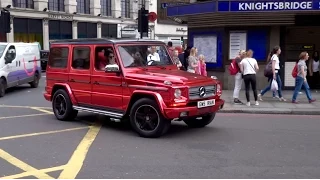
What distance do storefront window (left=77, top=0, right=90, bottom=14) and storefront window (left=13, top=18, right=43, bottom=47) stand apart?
5.25 metres

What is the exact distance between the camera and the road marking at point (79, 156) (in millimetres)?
5503

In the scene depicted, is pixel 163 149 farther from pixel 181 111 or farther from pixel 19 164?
pixel 19 164

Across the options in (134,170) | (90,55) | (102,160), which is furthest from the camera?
(90,55)

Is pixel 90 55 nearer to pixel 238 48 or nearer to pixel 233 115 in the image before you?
pixel 233 115

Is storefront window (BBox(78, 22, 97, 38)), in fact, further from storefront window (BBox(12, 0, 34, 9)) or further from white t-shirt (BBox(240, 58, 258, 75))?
white t-shirt (BBox(240, 58, 258, 75))

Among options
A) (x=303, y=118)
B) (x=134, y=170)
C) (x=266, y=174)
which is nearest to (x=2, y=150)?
(x=134, y=170)

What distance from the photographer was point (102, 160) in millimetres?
6273

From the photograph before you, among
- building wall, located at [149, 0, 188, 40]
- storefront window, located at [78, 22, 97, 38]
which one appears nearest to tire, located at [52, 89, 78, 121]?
storefront window, located at [78, 22, 97, 38]

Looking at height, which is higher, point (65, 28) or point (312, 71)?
point (65, 28)

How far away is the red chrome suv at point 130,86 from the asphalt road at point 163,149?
396mm

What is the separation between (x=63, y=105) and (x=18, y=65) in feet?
23.1

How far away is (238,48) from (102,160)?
9968 millimetres

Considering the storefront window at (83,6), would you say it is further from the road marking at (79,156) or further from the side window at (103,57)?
the road marking at (79,156)

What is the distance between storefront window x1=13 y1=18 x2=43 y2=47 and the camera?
115 ft
